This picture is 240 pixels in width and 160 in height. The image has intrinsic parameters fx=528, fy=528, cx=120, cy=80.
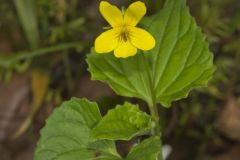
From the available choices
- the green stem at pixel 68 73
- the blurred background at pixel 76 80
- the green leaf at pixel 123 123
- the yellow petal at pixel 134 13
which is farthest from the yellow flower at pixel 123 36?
the green stem at pixel 68 73

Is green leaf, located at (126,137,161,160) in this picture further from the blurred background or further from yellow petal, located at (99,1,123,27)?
the blurred background

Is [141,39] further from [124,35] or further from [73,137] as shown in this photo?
[73,137]

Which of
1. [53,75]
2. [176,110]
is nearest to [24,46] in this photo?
[53,75]

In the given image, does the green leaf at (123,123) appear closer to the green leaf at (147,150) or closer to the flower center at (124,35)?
the green leaf at (147,150)

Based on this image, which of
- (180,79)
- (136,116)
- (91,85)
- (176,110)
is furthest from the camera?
(91,85)

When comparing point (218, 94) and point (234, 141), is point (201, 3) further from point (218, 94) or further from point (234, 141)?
point (234, 141)

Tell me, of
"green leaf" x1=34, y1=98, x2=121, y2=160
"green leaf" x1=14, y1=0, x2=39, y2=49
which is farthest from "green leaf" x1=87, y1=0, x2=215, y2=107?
"green leaf" x1=14, y1=0, x2=39, y2=49
